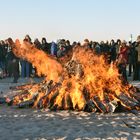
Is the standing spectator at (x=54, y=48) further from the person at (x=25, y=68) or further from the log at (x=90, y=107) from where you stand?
the log at (x=90, y=107)

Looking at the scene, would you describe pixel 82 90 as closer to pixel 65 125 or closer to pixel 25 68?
pixel 65 125

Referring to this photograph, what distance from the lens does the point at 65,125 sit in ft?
35.6

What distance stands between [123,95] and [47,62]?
12.0 feet

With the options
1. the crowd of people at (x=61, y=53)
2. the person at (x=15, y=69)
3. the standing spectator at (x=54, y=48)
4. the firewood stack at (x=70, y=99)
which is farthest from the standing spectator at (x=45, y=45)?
the firewood stack at (x=70, y=99)

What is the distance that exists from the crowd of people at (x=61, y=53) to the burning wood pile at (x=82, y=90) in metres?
5.79

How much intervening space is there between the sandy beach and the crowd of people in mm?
Answer: 8098

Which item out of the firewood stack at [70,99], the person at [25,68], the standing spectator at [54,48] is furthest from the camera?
the person at [25,68]

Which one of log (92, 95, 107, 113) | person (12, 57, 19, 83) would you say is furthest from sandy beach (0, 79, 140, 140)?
person (12, 57, 19, 83)

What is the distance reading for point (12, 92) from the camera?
675 inches

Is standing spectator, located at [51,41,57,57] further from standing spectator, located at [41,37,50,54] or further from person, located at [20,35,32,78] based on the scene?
person, located at [20,35,32,78]

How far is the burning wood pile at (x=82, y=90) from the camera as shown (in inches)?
511

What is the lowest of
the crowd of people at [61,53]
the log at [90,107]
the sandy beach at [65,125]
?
the sandy beach at [65,125]

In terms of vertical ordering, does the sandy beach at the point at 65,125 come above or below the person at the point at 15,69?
below

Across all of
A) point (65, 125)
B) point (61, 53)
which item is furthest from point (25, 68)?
point (65, 125)
